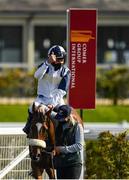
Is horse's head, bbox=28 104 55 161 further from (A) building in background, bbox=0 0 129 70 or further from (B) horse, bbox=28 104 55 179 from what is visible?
(A) building in background, bbox=0 0 129 70

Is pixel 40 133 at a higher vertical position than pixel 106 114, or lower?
higher

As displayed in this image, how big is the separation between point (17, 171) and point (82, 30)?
6.20ft

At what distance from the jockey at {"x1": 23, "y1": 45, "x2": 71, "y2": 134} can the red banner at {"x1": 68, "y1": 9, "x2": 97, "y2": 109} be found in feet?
2.64

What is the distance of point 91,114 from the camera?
21641 millimetres

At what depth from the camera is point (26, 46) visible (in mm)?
30844

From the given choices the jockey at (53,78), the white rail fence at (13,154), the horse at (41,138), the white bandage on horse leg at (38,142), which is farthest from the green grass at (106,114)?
the white bandage on horse leg at (38,142)

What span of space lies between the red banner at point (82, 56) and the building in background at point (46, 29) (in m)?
19.3

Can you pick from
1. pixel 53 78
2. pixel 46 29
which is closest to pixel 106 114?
pixel 46 29

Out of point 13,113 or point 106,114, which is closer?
point 13,113

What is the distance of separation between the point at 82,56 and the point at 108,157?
1340 millimetres

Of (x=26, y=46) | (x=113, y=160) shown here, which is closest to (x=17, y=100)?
(x=26, y=46)

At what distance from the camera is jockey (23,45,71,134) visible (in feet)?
32.2

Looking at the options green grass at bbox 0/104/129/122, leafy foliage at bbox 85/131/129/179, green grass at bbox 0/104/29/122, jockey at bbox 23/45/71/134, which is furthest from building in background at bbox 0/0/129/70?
jockey at bbox 23/45/71/134

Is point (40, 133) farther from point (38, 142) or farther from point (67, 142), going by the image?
point (67, 142)
